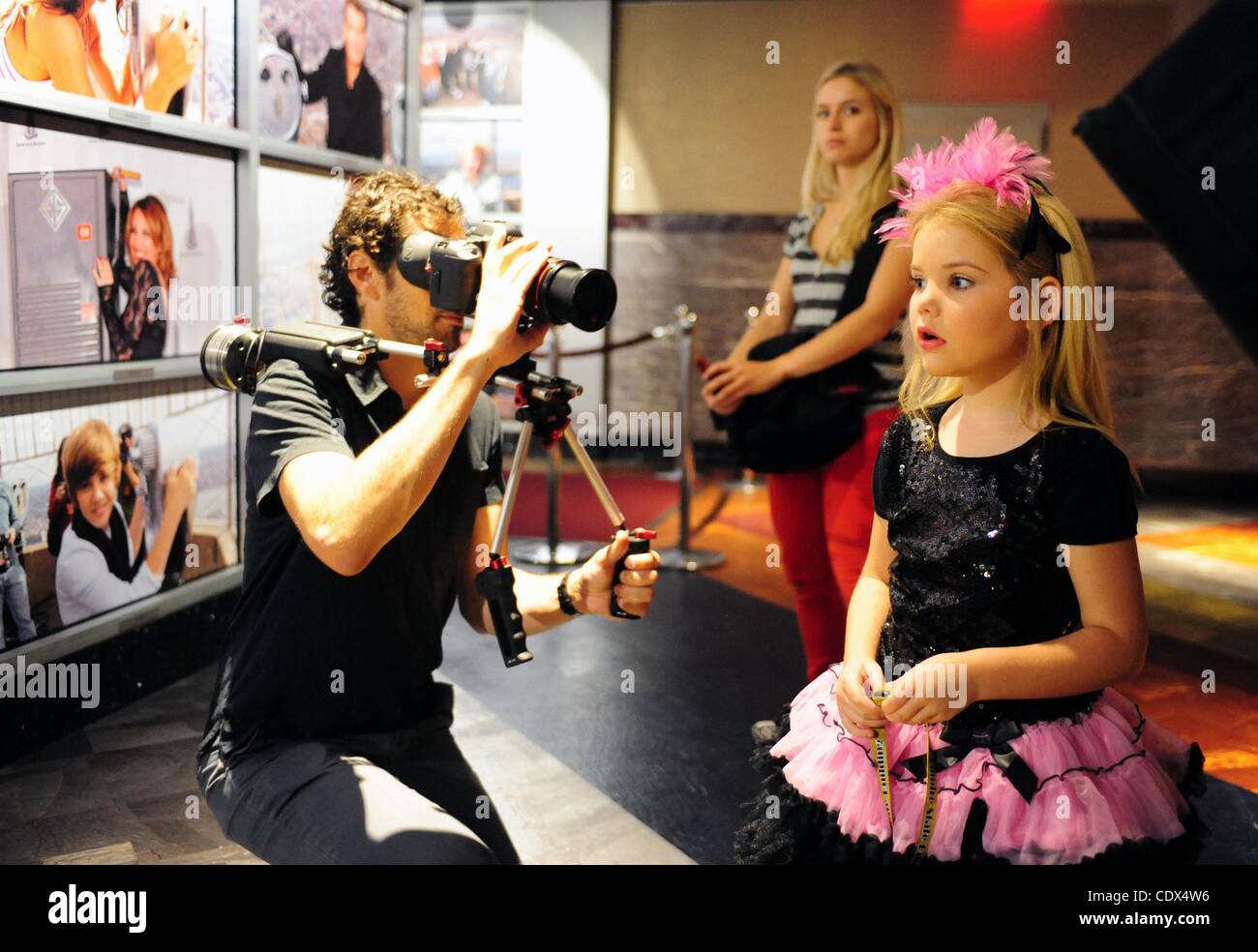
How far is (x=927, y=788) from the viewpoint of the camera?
125 centimetres

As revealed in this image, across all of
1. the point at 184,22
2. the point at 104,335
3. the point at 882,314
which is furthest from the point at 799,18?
the point at 104,335

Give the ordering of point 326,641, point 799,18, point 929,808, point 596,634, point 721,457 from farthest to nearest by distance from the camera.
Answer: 1. point 721,457
2. point 596,634
3. point 799,18
4. point 326,641
5. point 929,808

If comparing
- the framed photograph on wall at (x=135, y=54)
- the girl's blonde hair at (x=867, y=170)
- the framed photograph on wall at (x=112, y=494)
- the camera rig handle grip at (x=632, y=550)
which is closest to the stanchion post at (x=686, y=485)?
the framed photograph on wall at (x=112, y=494)

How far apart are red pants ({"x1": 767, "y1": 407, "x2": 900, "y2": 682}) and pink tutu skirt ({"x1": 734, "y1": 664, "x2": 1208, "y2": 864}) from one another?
14.1 inches

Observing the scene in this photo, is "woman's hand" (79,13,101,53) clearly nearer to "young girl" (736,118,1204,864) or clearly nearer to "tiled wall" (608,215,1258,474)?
"young girl" (736,118,1204,864)

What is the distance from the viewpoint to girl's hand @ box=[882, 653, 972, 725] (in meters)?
1.20

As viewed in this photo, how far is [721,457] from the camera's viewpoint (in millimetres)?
6242

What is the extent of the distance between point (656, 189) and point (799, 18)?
436 cm

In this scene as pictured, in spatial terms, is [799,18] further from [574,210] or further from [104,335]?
[574,210]

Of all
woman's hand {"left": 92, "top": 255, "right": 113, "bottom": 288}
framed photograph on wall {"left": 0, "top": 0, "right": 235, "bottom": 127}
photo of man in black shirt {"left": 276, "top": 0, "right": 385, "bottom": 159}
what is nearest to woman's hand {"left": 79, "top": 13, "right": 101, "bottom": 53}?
framed photograph on wall {"left": 0, "top": 0, "right": 235, "bottom": 127}

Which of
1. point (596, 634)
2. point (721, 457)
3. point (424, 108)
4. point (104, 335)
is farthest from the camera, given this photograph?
point (424, 108)

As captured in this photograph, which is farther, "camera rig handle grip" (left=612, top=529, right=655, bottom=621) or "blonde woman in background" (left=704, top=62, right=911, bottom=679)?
"blonde woman in background" (left=704, top=62, right=911, bottom=679)

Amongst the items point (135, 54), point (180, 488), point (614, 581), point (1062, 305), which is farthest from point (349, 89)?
point (1062, 305)

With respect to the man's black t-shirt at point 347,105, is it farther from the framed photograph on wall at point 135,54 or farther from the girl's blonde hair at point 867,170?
the girl's blonde hair at point 867,170
